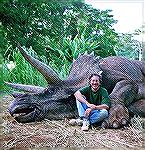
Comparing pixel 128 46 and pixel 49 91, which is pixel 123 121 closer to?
pixel 49 91

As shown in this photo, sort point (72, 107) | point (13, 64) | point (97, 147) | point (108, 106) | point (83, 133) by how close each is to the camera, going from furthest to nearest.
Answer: point (13, 64), point (72, 107), point (108, 106), point (83, 133), point (97, 147)

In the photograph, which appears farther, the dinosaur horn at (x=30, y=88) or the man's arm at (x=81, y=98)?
the dinosaur horn at (x=30, y=88)

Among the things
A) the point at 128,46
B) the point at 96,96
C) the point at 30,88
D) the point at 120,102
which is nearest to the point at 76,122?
the point at 96,96

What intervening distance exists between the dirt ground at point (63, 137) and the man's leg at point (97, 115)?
56 mm

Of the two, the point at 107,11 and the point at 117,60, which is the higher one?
the point at 107,11

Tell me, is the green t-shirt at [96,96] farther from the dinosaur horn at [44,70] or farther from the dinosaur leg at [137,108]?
the dinosaur leg at [137,108]

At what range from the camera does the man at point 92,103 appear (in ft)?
6.82

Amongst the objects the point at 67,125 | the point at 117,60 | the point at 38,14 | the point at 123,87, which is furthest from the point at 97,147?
the point at 38,14

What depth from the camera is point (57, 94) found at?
223 cm

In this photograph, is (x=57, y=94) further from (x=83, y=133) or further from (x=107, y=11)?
(x=107, y=11)

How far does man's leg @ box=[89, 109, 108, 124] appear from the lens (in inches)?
81.4

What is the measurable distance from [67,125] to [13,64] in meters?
0.97

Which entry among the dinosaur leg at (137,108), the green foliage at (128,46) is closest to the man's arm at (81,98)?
the dinosaur leg at (137,108)

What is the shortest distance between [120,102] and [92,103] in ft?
0.62
